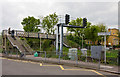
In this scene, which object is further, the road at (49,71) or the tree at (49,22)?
the tree at (49,22)

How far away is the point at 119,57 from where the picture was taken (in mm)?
13078

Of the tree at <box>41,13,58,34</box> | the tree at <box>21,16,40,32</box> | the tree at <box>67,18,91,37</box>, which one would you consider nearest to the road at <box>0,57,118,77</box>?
the tree at <box>41,13,58,34</box>

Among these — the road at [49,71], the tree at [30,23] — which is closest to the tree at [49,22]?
the tree at [30,23]

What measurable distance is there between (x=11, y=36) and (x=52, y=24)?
33.8 ft

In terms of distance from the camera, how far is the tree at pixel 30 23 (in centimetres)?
4403

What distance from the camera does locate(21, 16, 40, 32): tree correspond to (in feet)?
144

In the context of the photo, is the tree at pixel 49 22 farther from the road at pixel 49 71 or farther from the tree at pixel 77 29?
the road at pixel 49 71

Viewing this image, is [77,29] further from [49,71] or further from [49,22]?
[49,71]

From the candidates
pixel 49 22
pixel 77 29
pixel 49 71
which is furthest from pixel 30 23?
pixel 49 71

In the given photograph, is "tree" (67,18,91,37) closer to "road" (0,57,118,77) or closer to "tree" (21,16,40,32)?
"tree" (21,16,40,32)

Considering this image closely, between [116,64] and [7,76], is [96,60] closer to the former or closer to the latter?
[116,64]

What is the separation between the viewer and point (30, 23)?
4484cm

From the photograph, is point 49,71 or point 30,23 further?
point 30,23

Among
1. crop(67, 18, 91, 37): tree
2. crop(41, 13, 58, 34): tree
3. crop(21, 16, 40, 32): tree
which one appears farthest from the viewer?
crop(67, 18, 91, 37): tree
